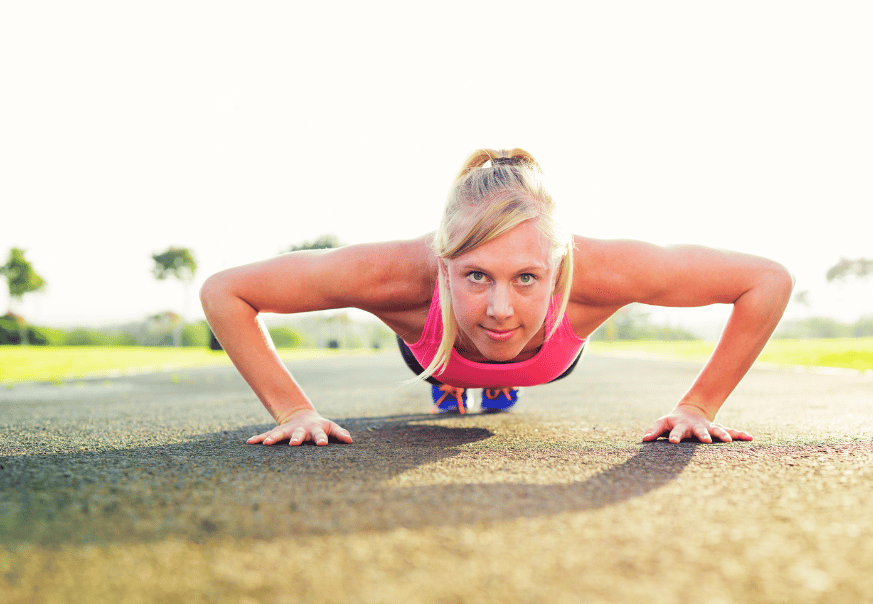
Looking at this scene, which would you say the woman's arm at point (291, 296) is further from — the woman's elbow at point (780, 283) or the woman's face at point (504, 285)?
the woman's elbow at point (780, 283)

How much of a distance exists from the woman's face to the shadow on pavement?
43 centimetres

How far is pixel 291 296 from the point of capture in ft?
7.70

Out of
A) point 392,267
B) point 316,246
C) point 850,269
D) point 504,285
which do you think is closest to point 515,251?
point 504,285

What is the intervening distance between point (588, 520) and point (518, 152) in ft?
5.43

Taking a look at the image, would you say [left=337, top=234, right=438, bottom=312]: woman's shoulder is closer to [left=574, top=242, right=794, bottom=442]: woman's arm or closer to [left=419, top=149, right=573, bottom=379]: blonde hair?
[left=419, top=149, right=573, bottom=379]: blonde hair

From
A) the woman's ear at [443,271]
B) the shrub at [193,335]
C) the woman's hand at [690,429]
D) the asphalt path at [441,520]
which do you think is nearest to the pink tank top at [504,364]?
the woman's ear at [443,271]

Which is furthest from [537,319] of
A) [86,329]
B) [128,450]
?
[86,329]

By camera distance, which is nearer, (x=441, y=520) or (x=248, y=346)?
(x=441, y=520)

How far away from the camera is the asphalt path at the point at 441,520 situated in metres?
0.83

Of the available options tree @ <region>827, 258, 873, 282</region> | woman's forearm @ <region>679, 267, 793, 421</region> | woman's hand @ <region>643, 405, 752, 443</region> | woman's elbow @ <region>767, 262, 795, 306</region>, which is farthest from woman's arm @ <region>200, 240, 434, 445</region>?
tree @ <region>827, 258, 873, 282</region>

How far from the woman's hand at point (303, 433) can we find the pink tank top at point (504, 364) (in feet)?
1.83

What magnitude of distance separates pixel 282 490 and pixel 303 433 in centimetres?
81

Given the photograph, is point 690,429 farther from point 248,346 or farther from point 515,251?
point 248,346

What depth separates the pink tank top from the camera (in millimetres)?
2398
